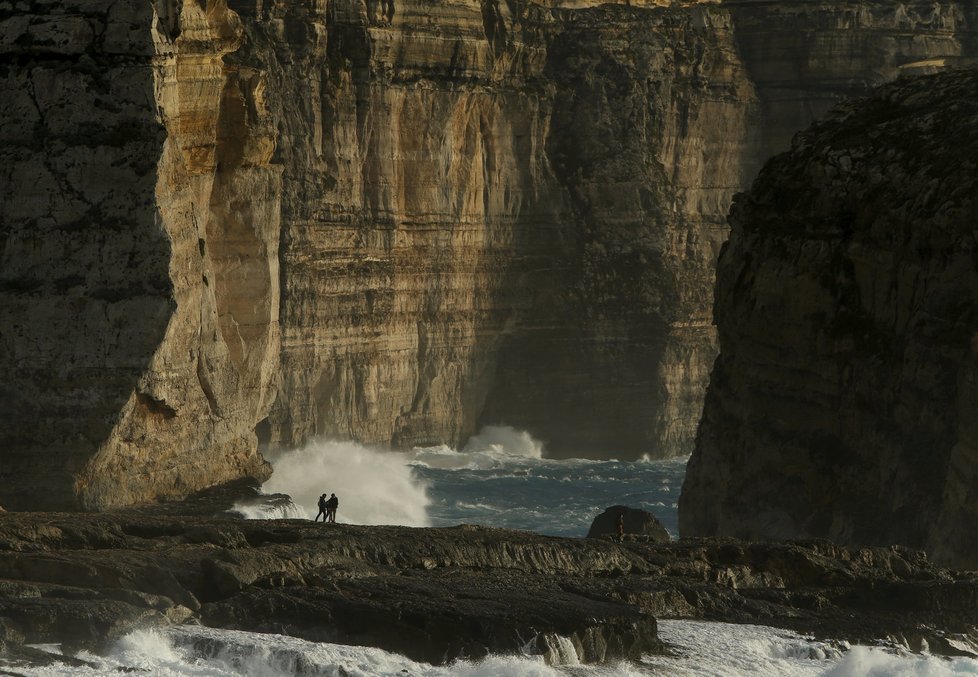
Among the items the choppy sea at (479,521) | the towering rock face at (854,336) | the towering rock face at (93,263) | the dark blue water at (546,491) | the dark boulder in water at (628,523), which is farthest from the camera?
the dark blue water at (546,491)

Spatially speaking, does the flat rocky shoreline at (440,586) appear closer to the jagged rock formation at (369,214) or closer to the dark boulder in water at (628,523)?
the jagged rock formation at (369,214)

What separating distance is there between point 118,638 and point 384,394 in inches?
1581

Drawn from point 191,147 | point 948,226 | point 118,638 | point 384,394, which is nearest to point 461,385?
point 384,394

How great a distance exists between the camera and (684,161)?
291 ft

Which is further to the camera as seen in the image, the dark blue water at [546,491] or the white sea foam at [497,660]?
the dark blue water at [546,491]

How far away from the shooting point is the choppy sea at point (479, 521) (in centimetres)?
3744

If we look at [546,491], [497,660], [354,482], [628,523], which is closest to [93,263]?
[497,660]

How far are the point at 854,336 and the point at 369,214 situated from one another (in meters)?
27.0

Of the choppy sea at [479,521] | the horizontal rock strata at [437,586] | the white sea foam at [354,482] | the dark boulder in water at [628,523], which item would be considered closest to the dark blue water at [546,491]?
the choppy sea at [479,521]

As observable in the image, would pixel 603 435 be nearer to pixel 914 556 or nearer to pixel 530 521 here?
pixel 530 521

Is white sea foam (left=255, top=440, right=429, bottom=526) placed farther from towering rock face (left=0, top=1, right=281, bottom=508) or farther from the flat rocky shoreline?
the flat rocky shoreline

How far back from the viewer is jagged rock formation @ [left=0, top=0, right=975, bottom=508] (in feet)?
162

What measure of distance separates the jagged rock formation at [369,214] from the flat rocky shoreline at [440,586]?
3.90 m

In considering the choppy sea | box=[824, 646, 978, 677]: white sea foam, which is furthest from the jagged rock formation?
box=[824, 646, 978, 677]: white sea foam
